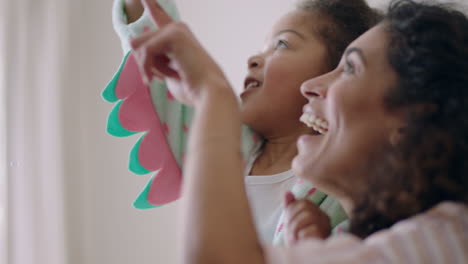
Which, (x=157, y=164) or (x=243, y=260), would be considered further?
(x=157, y=164)

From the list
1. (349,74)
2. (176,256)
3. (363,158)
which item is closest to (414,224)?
(363,158)

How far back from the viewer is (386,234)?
0.48 meters

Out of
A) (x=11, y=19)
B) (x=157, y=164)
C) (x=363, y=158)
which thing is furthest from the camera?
(x=11, y=19)

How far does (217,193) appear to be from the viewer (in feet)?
1.56

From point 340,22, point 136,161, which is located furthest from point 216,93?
point 340,22

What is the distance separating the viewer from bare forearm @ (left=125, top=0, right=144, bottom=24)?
0.91m

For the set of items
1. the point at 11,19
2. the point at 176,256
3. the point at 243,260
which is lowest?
the point at 176,256

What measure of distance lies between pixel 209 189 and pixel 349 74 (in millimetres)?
279

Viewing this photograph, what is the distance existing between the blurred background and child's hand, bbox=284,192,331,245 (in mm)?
777

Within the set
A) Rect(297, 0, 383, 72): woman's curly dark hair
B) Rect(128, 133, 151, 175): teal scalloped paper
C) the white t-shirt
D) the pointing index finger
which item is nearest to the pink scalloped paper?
Rect(128, 133, 151, 175): teal scalloped paper

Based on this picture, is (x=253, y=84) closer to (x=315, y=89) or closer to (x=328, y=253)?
(x=315, y=89)

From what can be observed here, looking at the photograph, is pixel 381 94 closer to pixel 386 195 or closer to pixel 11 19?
pixel 386 195

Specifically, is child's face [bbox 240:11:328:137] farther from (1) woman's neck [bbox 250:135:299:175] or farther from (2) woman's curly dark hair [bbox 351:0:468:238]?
(2) woman's curly dark hair [bbox 351:0:468:238]

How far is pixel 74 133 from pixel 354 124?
3.74ft
